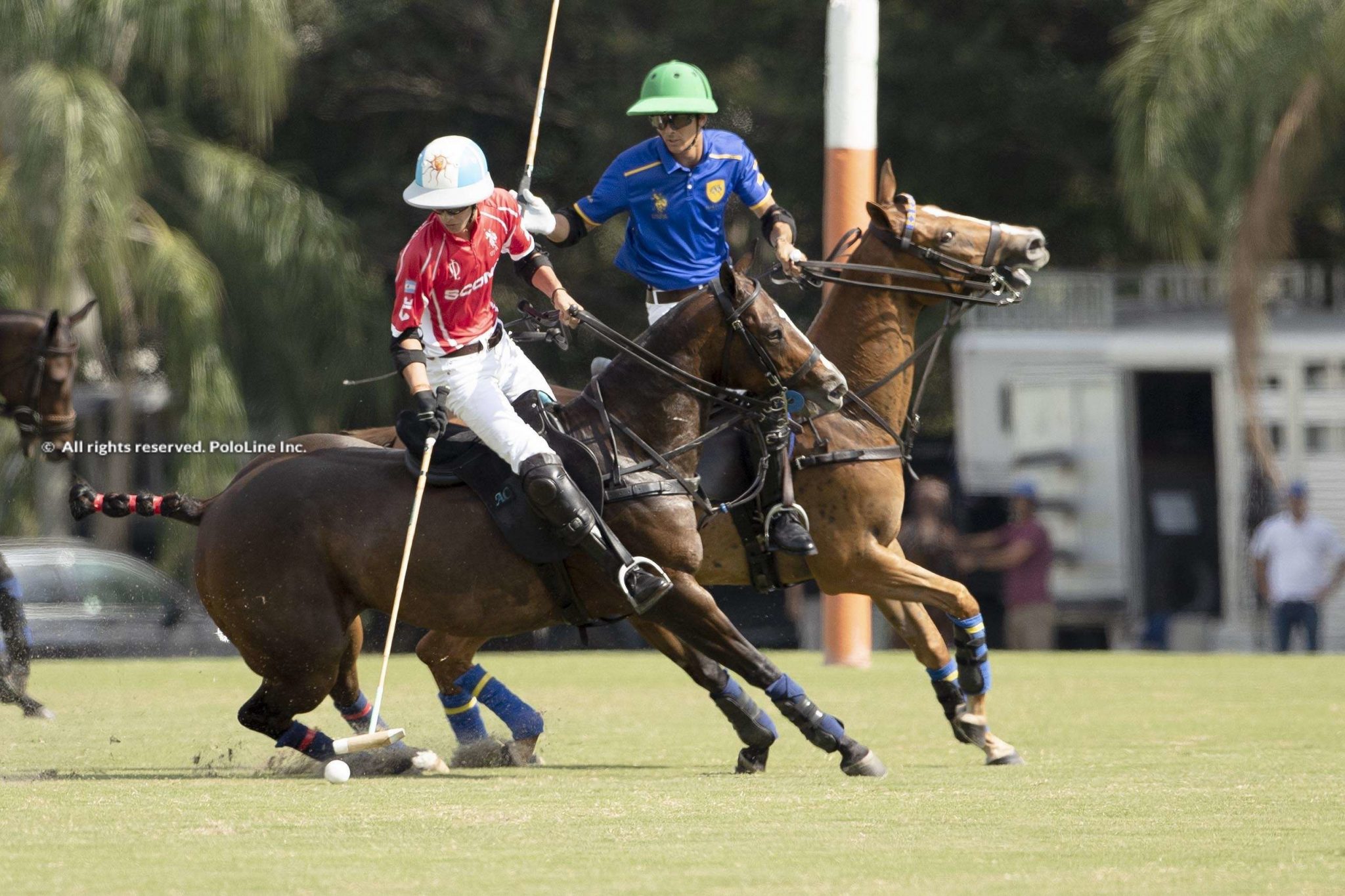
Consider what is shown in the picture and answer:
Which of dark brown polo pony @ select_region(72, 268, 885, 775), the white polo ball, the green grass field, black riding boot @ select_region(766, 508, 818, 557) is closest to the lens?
the green grass field

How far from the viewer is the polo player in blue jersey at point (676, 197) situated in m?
9.34

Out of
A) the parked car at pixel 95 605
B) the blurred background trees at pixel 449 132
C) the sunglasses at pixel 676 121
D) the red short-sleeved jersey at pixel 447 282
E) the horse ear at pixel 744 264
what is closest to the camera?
the red short-sleeved jersey at pixel 447 282

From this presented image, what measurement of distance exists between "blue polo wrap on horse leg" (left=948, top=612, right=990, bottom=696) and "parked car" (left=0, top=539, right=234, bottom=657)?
24.8ft

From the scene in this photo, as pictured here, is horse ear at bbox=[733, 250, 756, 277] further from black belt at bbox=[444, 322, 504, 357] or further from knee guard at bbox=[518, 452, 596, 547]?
knee guard at bbox=[518, 452, 596, 547]

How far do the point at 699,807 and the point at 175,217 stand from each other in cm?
1527

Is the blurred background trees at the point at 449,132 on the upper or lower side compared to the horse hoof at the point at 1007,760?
upper

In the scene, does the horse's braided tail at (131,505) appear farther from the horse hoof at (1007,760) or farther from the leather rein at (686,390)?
the horse hoof at (1007,760)

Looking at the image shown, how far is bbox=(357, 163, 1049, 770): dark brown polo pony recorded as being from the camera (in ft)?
29.7

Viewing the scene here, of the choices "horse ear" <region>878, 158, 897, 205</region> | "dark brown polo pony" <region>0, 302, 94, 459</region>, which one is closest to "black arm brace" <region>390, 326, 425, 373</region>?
"horse ear" <region>878, 158, 897, 205</region>

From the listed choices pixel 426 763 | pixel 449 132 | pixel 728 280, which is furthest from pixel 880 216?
pixel 449 132

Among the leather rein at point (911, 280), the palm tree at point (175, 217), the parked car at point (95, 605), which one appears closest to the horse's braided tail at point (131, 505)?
the leather rein at point (911, 280)

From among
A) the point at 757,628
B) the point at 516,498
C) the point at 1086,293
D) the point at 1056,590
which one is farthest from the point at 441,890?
the point at 1086,293

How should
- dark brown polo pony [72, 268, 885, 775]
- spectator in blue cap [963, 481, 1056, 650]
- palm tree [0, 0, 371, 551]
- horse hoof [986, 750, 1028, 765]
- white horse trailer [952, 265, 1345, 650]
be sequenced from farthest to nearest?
white horse trailer [952, 265, 1345, 650] < palm tree [0, 0, 371, 551] < spectator in blue cap [963, 481, 1056, 650] < horse hoof [986, 750, 1028, 765] < dark brown polo pony [72, 268, 885, 775]

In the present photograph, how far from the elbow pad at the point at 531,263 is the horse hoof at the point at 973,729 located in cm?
252
